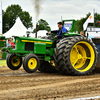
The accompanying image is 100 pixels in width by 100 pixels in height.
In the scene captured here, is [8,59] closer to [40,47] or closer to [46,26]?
[40,47]

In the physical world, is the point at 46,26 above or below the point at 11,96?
above

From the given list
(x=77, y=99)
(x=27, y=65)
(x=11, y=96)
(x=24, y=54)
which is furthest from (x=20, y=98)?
(x=24, y=54)

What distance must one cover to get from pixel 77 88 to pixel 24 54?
2.54 metres

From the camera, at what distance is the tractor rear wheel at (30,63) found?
21.1 ft

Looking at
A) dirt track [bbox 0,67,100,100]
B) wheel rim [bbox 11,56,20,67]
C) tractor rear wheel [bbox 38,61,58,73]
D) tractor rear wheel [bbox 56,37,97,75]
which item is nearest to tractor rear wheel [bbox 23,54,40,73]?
tractor rear wheel [bbox 56,37,97,75]

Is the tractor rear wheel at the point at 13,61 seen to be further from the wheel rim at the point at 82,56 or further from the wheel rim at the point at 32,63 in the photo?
the wheel rim at the point at 82,56

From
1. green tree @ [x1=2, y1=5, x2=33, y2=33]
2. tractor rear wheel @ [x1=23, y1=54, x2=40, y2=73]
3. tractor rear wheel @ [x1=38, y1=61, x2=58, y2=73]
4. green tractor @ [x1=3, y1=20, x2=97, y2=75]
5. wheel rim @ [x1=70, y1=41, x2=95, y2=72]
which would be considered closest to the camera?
tractor rear wheel @ [x1=23, y1=54, x2=40, y2=73]

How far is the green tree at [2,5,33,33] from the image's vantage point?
191ft

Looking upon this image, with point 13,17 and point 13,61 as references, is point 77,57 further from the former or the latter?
point 13,17

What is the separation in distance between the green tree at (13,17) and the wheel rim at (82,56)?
169 ft

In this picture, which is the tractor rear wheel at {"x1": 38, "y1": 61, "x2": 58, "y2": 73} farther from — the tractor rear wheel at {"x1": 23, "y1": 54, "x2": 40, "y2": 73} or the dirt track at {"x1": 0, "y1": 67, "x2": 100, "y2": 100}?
the dirt track at {"x1": 0, "y1": 67, "x2": 100, "y2": 100}

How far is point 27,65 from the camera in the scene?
21.1ft

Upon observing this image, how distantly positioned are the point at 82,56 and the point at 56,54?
1.17 m

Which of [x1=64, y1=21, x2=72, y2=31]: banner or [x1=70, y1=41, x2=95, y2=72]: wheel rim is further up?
[x1=64, y1=21, x2=72, y2=31]: banner
